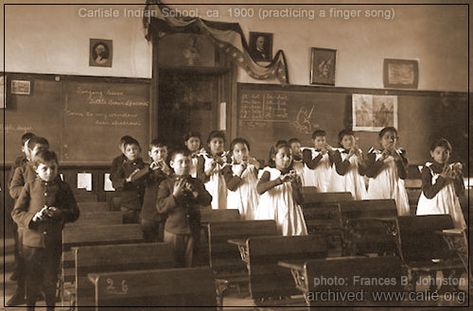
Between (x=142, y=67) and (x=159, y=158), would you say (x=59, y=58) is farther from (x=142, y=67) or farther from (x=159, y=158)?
(x=159, y=158)

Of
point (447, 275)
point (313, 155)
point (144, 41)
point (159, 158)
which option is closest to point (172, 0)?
point (144, 41)

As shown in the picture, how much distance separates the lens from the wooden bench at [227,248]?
12.4 feet

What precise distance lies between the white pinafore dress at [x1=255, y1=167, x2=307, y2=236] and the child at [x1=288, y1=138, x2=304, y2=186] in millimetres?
1676

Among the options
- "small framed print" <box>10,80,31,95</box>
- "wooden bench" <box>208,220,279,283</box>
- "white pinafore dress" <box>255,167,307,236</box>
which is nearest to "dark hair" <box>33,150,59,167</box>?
"wooden bench" <box>208,220,279,283</box>

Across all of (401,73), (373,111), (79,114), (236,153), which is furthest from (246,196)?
(401,73)

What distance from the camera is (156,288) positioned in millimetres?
2523

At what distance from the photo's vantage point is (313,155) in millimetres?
7113

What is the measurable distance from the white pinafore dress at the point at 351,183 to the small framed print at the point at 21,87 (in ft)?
10.3

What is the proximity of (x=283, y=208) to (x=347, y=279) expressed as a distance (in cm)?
169

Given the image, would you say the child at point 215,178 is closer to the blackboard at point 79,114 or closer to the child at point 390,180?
the child at point 390,180

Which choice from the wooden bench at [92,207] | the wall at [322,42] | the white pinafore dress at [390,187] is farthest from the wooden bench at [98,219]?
the wall at [322,42]

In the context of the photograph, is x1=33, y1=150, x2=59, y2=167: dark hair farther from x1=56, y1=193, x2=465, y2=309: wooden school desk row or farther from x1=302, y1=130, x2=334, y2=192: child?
x1=302, y1=130, x2=334, y2=192: child

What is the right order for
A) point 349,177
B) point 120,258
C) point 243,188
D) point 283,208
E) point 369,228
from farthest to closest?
point 349,177 → point 243,188 → point 283,208 → point 369,228 → point 120,258

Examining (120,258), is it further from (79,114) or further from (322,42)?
(322,42)
